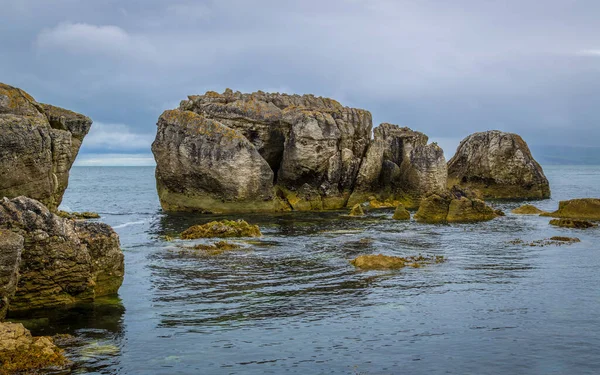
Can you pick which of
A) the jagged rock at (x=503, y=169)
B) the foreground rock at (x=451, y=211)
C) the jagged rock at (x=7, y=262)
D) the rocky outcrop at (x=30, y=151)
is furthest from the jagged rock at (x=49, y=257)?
the jagged rock at (x=503, y=169)

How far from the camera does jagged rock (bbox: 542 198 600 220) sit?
48125mm

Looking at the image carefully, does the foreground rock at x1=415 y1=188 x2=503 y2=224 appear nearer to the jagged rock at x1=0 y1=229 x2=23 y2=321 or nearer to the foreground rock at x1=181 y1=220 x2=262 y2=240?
the foreground rock at x1=181 y1=220 x2=262 y2=240

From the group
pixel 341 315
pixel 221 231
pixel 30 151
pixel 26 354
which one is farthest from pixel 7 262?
pixel 30 151

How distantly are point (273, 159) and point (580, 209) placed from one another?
30442 mm

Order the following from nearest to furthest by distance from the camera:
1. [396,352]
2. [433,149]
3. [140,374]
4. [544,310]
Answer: [140,374] < [396,352] < [544,310] < [433,149]

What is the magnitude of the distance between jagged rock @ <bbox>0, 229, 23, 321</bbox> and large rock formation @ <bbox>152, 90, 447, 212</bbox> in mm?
39211

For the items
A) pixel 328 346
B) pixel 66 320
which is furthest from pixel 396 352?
pixel 66 320

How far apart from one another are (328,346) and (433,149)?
170ft

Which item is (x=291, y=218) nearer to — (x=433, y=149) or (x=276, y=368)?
(x=433, y=149)

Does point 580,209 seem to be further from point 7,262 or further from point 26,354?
point 26,354

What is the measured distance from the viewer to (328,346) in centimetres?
1565

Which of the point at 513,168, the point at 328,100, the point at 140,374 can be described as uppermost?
the point at 328,100

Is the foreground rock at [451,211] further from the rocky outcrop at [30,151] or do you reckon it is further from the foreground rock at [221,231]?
the rocky outcrop at [30,151]

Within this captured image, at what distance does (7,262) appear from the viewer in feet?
A: 51.9
